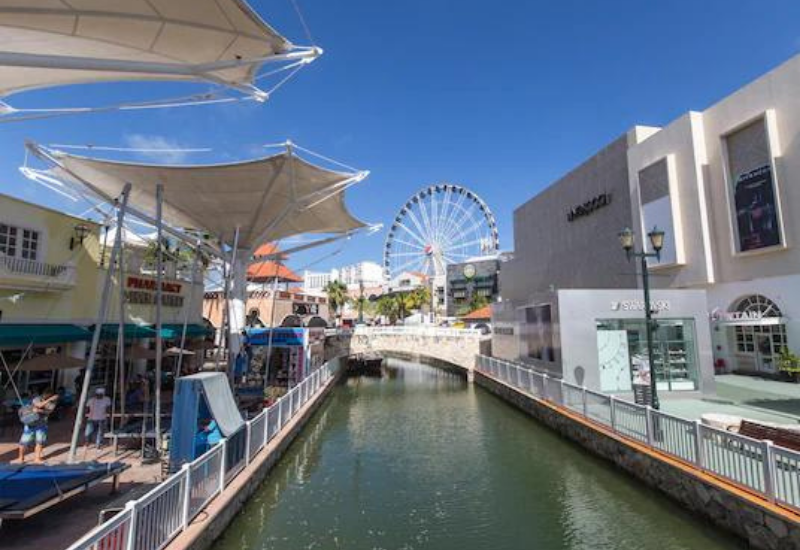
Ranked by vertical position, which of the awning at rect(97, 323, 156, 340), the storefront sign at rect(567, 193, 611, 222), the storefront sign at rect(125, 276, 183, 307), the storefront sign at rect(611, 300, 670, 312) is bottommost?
the awning at rect(97, 323, 156, 340)

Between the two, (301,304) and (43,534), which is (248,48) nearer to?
(43,534)

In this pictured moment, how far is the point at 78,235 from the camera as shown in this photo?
50.7ft

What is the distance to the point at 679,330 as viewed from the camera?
1662 centimetres

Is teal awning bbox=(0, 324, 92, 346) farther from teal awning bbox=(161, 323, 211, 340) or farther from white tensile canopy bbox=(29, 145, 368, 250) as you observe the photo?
white tensile canopy bbox=(29, 145, 368, 250)

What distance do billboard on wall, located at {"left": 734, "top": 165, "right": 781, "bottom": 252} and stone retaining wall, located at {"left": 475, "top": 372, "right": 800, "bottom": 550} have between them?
1406cm

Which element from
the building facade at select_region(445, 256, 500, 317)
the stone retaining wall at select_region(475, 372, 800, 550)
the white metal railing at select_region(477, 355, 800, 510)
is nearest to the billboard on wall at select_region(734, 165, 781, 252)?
the white metal railing at select_region(477, 355, 800, 510)

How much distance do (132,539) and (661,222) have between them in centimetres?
2768

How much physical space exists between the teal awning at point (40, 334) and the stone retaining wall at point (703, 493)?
Answer: 15.2 meters

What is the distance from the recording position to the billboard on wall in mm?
19875

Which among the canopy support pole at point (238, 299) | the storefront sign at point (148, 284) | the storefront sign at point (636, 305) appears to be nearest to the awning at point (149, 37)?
the storefront sign at point (148, 284)

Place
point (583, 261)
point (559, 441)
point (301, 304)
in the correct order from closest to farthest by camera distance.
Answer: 1. point (559, 441)
2. point (583, 261)
3. point (301, 304)

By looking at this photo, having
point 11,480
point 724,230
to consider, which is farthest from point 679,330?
point 11,480

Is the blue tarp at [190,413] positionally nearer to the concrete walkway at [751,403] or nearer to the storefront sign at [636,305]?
the concrete walkway at [751,403]

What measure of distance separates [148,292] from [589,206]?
28.2 m
